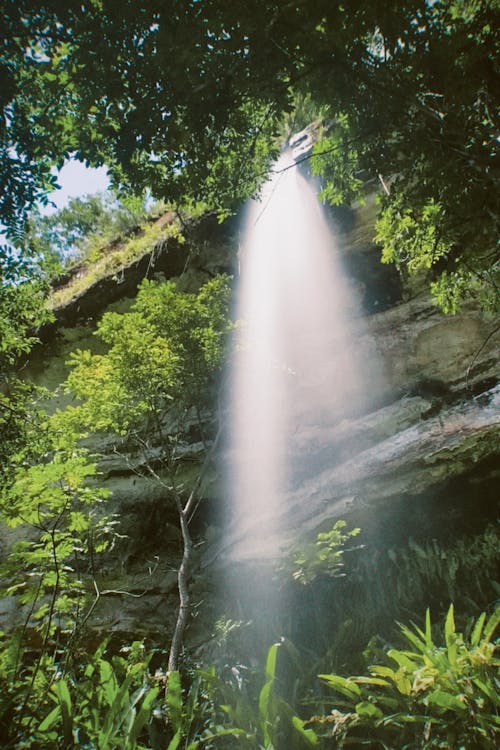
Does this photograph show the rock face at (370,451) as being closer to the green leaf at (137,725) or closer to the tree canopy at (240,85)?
the green leaf at (137,725)

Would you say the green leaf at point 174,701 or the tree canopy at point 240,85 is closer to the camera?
the tree canopy at point 240,85

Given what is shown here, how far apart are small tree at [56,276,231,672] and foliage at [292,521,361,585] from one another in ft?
4.68

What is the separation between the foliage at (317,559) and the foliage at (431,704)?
133 centimetres

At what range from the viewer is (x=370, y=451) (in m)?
6.26

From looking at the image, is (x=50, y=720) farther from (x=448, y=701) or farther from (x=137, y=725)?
(x=448, y=701)

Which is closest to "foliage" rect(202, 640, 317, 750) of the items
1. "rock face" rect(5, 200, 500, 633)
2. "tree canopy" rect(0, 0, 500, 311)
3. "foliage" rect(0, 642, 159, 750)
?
"foliage" rect(0, 642, 159, 750)

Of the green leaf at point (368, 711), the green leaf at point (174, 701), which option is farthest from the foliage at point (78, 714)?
the green leaf at point (368, 711)

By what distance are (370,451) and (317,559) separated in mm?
2106

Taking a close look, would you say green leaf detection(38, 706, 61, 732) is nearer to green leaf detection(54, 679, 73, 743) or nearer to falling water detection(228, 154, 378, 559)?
green leaf detection(54, 679, 73, 743)

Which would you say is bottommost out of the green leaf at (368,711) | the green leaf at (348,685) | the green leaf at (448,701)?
the green leaf at (368,711)

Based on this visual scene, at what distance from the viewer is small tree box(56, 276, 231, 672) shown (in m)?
4.82

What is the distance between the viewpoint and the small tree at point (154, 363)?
4.82 m

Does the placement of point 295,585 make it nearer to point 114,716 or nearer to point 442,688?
point 442,688

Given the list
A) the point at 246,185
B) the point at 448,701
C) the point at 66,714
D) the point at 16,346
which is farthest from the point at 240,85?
the point at 66,714
